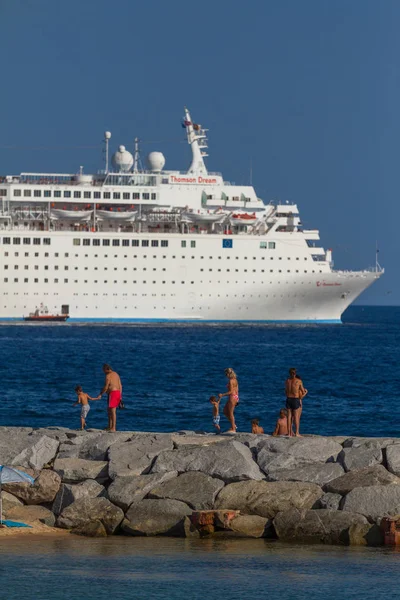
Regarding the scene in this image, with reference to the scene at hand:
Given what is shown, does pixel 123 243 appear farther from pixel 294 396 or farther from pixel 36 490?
pixel 36 490

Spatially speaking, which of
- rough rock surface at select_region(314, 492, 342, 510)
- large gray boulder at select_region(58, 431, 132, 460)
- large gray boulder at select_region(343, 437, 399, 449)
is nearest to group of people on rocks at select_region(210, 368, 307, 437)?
large gray boulder at select_region(343, 437, 399, 449)

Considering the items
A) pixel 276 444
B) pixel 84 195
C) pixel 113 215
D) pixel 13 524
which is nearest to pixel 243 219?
pixel 113 215

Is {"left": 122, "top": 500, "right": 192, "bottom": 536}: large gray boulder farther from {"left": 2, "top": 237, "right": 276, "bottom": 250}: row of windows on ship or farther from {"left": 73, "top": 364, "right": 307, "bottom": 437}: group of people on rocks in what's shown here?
{"left": 2, "top": 237, "right": 276, "bottom": 250}: row of windows on ship

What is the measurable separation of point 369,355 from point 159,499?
1315 inches

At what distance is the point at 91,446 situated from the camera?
49.5 ft

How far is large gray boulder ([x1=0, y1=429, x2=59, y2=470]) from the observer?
14852 mm

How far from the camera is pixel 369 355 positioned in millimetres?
46406

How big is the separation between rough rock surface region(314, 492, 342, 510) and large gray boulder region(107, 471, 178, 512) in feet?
5.61

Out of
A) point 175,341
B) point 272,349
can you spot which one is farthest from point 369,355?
point 175,341

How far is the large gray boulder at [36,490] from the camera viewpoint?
14.2 m

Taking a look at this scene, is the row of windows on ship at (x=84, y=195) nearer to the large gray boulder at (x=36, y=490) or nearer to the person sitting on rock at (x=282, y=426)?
the person sitting on rock at (x=282, y=426)

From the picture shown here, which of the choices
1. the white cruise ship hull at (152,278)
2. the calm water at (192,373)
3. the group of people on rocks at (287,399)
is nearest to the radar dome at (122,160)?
the white cruise ship hull at (152,278)

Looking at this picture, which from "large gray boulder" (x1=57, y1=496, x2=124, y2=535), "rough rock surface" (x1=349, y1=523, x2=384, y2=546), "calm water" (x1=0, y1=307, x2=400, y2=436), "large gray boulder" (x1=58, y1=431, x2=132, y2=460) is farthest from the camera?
"calm water" (x1=0, y1=307, x2=400, y2=436)

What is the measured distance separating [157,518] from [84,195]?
5345cm
